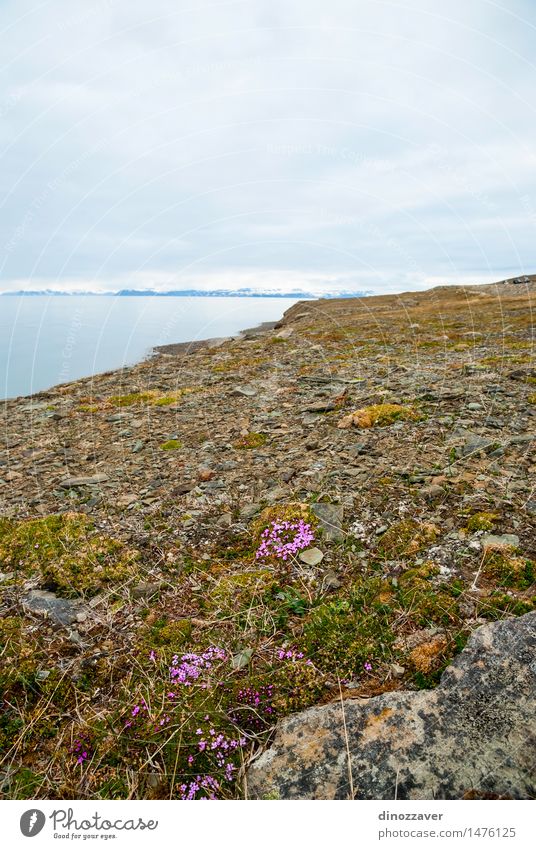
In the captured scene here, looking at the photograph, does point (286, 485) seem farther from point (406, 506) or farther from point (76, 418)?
point (76, 418)

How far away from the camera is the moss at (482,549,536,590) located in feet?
16.9

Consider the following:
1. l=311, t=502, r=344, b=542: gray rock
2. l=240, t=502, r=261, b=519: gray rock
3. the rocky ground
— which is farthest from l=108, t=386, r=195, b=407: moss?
l=311, t=502, r=344, b=542: gray rock

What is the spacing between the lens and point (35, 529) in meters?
7.68

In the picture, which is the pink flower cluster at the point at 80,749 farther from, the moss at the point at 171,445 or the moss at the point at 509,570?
the moss at the point at 171,445

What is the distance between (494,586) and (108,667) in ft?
14.5

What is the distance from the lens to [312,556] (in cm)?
627

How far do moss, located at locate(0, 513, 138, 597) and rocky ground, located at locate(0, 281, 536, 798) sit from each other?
0.12ft

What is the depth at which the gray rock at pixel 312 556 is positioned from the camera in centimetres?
616

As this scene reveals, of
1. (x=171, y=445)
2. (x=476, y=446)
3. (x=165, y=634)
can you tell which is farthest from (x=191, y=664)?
(x=171, y=445)

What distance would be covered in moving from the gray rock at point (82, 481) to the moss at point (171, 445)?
1.94 meters

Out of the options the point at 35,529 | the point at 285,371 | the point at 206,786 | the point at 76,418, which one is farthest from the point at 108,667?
the point at 285,371

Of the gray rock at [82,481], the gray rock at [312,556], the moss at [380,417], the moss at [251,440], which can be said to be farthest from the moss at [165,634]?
the moss at [380,417]

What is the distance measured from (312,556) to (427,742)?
2831 mm
